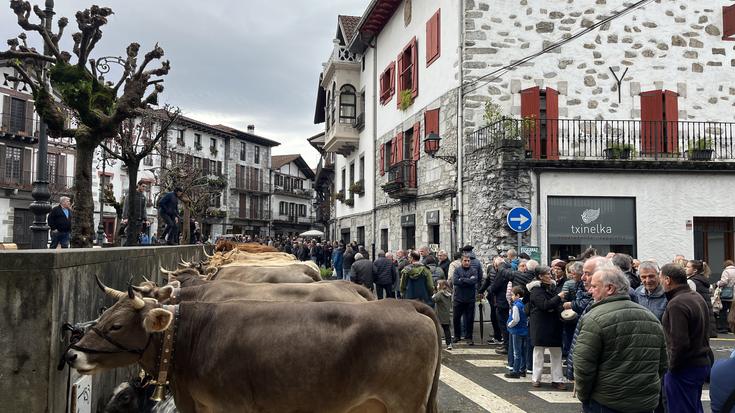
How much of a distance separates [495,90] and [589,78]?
2873mm

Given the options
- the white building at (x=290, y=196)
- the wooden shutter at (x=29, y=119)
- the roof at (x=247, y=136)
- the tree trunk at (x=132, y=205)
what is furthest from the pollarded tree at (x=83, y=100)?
the white building at (x=290, y=196)

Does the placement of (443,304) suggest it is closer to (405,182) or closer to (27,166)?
(405,182)

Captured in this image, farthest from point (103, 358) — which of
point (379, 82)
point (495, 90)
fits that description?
point (379, 82)

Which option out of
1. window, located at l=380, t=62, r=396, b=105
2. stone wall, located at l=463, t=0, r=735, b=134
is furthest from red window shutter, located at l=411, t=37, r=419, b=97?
stone wall, located at l=463, t=0, r=735, b=134

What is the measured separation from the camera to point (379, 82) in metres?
27.2

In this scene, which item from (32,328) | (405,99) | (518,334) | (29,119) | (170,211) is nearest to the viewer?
(32,328)

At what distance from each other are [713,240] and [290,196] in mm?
64343

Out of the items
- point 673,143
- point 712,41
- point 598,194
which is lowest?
point 598,194

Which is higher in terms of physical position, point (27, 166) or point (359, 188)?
point (27, 166)

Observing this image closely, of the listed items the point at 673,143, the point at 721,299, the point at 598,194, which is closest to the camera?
the point at 721,299

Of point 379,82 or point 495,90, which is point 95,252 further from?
point 379,82

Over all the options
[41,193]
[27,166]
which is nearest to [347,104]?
[41,193]

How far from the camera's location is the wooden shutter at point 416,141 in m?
21.7

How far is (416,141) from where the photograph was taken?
2198cm
